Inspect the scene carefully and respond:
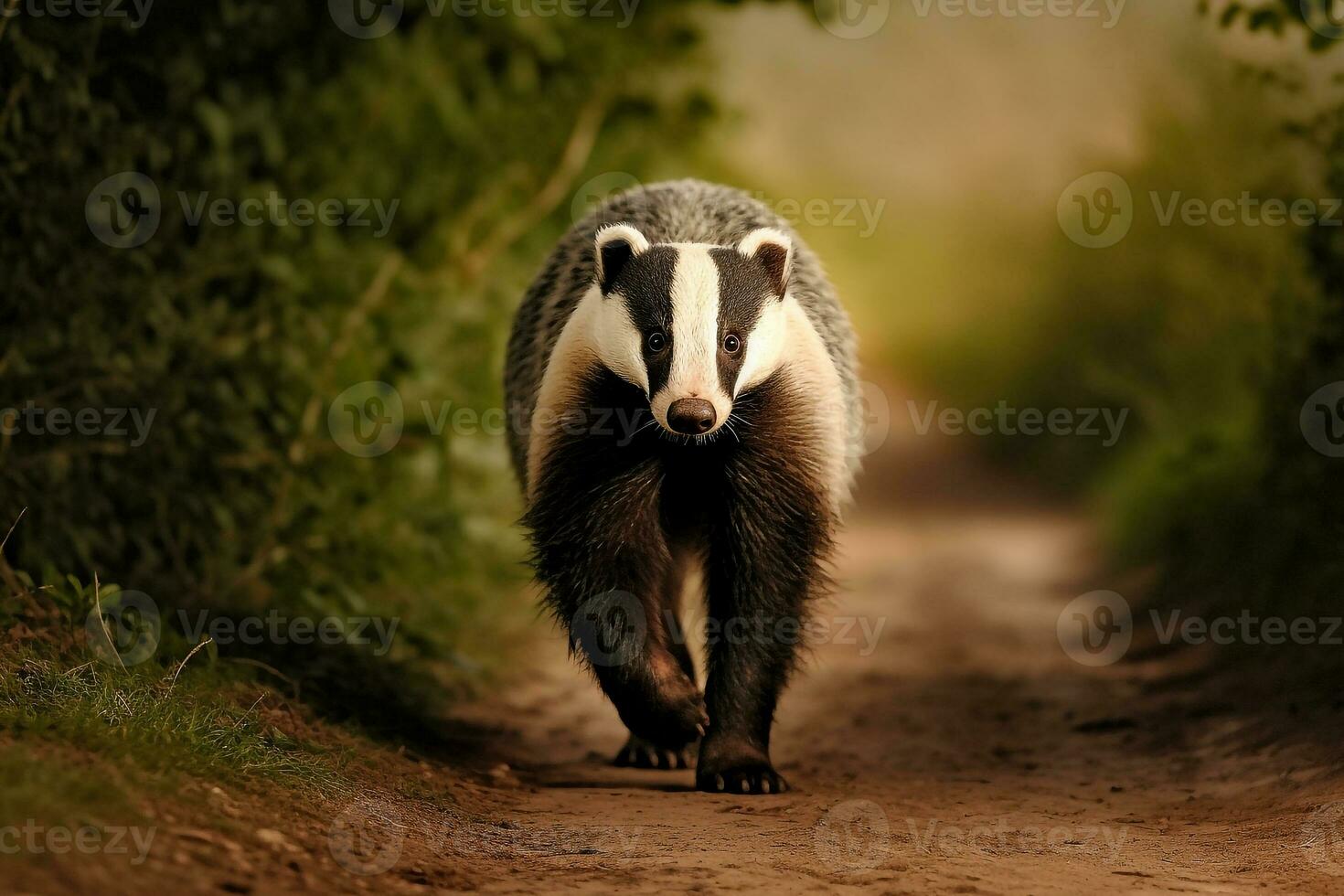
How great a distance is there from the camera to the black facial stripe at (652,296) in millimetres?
3938

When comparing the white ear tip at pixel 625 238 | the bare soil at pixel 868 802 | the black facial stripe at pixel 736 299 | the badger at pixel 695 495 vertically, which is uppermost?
the white ear tip at pixel 625 238

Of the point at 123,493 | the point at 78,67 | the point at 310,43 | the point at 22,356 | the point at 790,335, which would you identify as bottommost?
the point at 123,493

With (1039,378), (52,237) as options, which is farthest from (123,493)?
(1039,378)

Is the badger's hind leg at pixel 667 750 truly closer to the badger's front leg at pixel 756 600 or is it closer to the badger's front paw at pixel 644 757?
the badger's front paw at pixel 644 757

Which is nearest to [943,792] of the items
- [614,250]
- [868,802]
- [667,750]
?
[868,802]

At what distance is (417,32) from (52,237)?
7.89ft

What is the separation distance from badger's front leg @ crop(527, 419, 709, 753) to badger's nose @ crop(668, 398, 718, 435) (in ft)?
1.78

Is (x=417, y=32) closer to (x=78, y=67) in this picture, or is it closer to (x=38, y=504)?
(x=78, y=67)

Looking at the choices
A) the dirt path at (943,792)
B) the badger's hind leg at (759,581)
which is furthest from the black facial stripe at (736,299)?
the dirt path at (943,792)

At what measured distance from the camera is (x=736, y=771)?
429 centimetres

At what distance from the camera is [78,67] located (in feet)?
15.4

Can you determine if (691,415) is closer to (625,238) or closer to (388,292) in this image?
(625,238)

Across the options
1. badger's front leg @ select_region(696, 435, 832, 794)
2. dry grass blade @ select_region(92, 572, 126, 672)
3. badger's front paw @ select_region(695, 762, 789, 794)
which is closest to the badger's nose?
badger's front leg @ select_region(696, 435, 832, 794)

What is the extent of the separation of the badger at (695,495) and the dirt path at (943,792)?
33 centimetres
